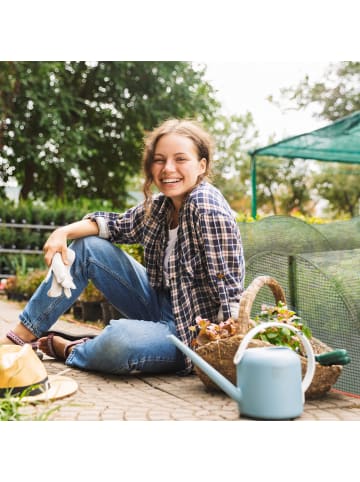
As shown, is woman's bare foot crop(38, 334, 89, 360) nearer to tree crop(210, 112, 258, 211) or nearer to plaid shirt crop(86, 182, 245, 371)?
plaid shirt crop(86, 182, 245, 371)

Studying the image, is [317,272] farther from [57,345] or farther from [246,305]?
[57,345]

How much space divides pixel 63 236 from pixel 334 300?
1165 mm

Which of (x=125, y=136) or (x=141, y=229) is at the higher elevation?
(x=125, y=136)

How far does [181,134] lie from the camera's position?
2.62m

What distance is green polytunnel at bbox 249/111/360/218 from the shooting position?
577 cm

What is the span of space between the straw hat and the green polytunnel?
3843 mm

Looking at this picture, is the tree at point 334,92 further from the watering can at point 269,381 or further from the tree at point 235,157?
the watering can at point 269,381

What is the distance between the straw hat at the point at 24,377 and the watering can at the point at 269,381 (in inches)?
23.0

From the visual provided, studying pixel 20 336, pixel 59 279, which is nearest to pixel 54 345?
pixel 20 336

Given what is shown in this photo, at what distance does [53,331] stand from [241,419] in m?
1.25

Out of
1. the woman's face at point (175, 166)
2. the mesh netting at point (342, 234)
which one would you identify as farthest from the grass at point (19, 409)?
the mesh netting at point (342, 234)

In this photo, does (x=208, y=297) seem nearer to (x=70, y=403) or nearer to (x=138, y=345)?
(x=138, y=345)

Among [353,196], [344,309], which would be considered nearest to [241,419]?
[344,309]

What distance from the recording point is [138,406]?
2064 millimetres
